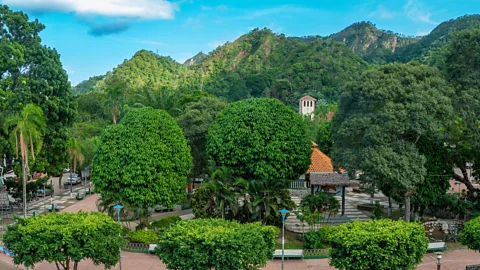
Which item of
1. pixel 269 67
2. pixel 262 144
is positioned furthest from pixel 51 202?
pixel 269 67

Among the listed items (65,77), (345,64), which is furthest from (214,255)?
(345,64)

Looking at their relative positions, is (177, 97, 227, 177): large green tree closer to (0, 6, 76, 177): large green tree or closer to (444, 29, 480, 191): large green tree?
(0, 6, 76, 177): large green tree

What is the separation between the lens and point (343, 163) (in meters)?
A: 22.4

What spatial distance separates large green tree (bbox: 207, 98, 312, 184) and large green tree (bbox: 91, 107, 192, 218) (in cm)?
242

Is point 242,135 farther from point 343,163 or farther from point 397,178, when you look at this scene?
point 397,178


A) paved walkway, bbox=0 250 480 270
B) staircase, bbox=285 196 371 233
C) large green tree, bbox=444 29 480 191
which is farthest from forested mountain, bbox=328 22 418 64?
paved walkway, bbox=0 250 480 270

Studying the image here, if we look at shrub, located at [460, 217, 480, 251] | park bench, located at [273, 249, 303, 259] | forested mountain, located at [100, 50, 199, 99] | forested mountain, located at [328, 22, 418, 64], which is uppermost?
forested mountain, located at [328, 22, 418, 64]

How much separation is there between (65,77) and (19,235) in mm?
16463

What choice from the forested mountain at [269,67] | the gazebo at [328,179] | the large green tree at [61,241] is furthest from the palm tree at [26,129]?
the forested mountain at [269,67]

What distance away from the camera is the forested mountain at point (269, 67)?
3332 inches

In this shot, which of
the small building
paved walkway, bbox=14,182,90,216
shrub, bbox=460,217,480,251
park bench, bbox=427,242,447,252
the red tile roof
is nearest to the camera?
shrub, bbox=460,217,480,251

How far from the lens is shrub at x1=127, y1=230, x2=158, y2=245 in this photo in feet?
70.5

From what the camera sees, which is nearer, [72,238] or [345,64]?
[72,238]

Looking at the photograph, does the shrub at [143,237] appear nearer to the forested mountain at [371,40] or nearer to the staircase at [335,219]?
the staircase at [335,219]
